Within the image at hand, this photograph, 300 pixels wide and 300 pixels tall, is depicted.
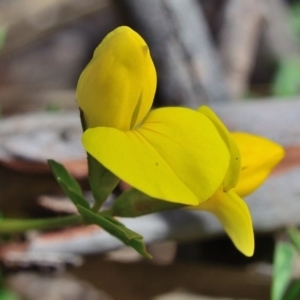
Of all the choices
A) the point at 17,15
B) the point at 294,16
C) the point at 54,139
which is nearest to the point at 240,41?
the point at 294,16

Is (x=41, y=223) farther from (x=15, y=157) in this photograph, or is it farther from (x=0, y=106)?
(x=0, y=106)

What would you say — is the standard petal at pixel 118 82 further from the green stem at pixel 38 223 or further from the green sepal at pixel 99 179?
the green stem at pixel 38 223

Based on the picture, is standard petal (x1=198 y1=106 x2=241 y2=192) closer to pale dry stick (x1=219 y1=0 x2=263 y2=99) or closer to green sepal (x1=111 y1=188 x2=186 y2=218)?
green sepal (x1=111 y1=188 x2=186 y2=218)

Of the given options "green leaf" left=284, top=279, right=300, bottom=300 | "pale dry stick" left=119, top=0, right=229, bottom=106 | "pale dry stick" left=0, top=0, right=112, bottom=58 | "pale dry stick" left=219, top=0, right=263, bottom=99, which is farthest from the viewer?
"pale dry stick" left=0, top=0, right=112, bottom=58

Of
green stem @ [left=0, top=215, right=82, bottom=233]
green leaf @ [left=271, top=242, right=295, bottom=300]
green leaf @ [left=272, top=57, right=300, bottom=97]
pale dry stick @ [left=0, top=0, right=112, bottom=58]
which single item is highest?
pale dry stick @ [left=0, top=0, right=112, bottom=58]

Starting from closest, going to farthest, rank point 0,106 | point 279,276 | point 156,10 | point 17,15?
1. point 279,276
2. point 156,10
3. point 0,106
4. point 17,15

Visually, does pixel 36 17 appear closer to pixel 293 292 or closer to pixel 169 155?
pixel 293 292

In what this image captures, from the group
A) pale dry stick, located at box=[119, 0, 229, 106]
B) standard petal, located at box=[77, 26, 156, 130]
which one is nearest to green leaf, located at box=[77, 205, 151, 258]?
standard petal, located at box=[77, 26, 156, 130]
